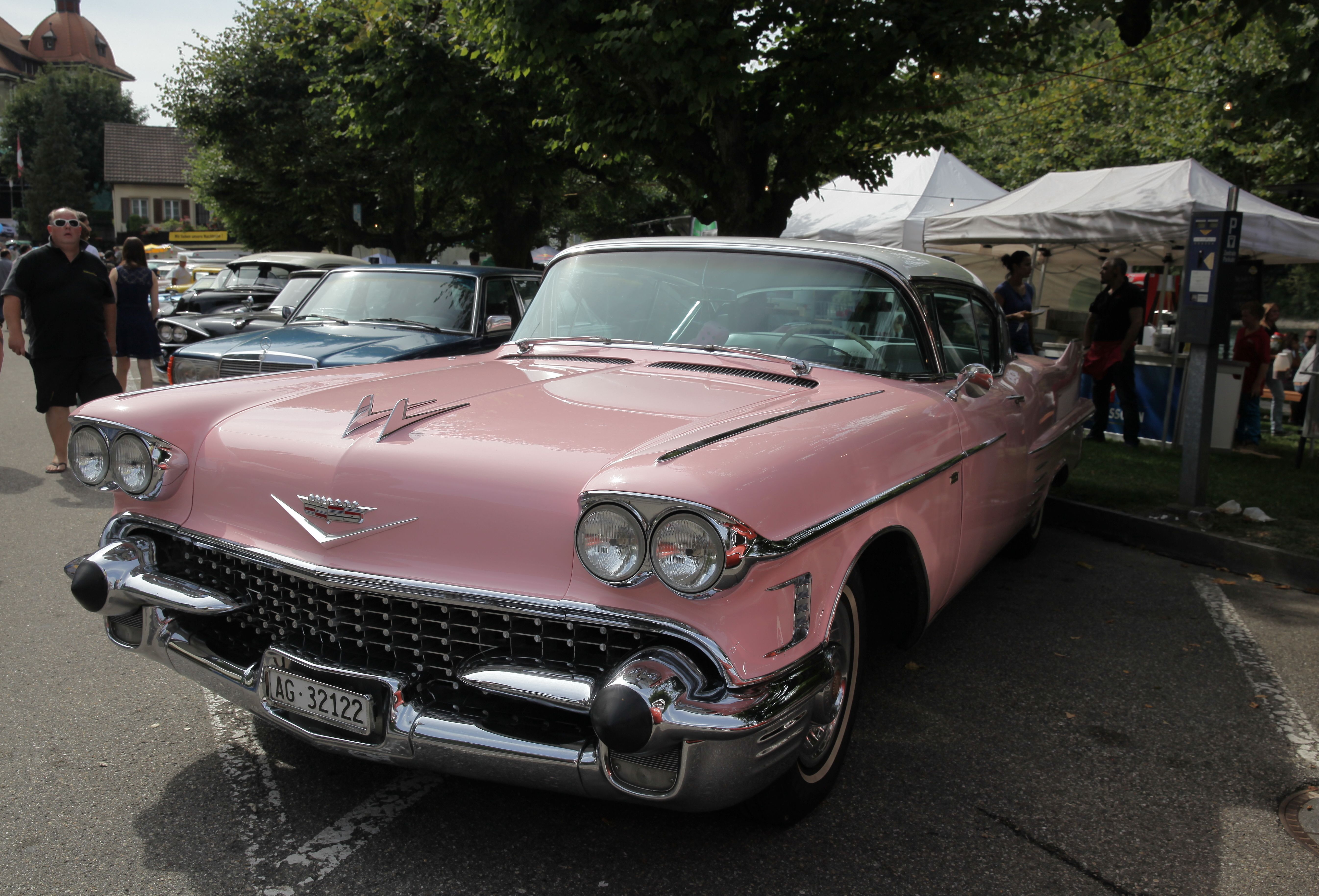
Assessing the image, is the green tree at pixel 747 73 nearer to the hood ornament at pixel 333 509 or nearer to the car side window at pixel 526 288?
the car side window at pixel 526 288

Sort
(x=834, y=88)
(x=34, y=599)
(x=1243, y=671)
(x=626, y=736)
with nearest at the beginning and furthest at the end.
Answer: (x=626, y=736) < (x=1243, y=671) < (x=34, y=599) < (x=834, y=88)

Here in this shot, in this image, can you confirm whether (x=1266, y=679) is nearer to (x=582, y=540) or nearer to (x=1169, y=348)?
(x=582, y=540)

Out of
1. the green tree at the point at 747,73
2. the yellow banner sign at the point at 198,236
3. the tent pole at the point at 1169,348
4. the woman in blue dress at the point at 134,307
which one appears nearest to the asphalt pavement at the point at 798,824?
the tent pole at the point at 1169,348

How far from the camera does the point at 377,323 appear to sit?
24.0 ft

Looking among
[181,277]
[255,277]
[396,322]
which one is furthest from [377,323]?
[181,277]

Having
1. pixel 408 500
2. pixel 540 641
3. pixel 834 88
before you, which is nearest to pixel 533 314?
pixel 408 500

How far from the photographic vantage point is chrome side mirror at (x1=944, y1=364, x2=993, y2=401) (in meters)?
3.62

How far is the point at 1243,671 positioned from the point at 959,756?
1708 millimetres

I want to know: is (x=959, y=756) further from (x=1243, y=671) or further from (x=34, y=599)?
(x=34, y=599)

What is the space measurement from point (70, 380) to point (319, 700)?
5674 mm

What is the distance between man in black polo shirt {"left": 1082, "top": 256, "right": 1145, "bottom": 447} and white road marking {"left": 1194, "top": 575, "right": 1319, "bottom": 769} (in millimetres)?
4654

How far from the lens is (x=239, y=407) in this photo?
9.95 ft

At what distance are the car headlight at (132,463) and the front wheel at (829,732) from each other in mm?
1934

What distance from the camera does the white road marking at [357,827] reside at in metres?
2.47
